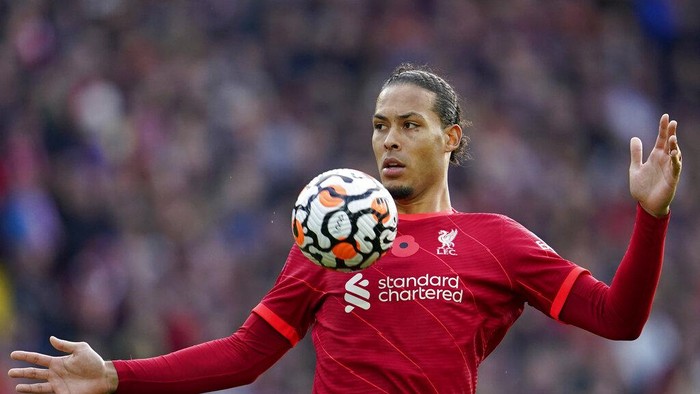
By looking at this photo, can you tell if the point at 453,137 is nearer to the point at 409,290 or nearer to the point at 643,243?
the point at 409,290

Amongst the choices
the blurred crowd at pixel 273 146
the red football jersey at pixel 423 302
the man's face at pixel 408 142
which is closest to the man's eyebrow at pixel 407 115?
the man's face at pixel 408 142

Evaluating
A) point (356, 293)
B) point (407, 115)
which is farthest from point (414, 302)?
point (407, 115)

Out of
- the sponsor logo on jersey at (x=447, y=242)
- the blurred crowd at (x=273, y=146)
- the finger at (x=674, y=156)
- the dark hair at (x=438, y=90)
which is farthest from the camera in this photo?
the blurred crowd at (x=273, y=146)

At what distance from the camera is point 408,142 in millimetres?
5848

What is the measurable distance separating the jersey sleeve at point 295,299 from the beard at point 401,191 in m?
0.48

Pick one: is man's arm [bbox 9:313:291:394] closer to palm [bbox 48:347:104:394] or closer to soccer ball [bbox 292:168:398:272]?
palm [bbox 48:347:104:394]

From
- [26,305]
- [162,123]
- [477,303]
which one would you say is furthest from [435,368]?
[162,123]

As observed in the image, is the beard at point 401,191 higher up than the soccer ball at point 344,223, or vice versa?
the beard at point 401,191

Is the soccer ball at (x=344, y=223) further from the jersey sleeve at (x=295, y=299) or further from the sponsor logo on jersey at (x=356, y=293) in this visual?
the jersey sleeve at (x=295, y=299)

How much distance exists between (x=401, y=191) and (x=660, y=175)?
123 centimetres

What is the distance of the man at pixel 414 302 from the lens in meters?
5.32

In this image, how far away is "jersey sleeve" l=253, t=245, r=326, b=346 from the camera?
5.74m

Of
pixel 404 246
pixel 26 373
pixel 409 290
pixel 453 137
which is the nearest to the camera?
pixel 26 373

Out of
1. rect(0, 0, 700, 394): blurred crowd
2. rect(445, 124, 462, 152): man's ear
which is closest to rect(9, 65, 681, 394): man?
rect(445, 124, 462, 152): man's ear
